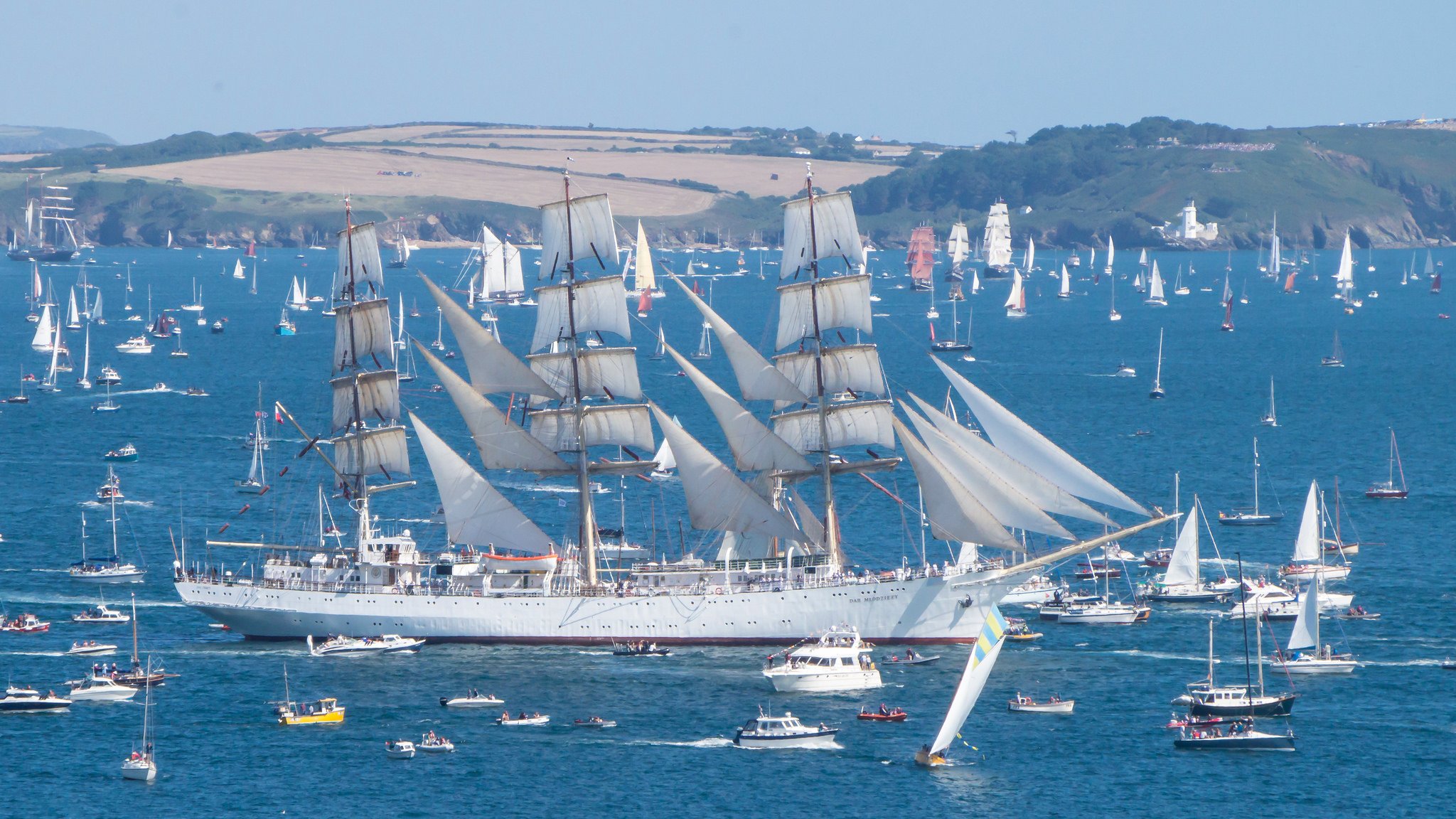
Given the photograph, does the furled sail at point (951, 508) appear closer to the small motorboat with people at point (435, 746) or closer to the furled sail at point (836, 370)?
the furled sail at point (836, 370)

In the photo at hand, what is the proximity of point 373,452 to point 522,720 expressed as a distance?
21.1 meters

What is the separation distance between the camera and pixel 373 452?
89250 millimetres

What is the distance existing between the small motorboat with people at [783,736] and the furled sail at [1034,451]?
18.8 meters

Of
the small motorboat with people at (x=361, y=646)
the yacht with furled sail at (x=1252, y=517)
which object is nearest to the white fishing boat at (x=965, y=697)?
the small motorboat with people at (x=361, y=646)

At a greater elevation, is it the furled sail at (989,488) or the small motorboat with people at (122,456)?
the furled sail at (989,488)

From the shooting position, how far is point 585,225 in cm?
8950

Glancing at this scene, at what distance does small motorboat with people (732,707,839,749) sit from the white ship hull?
14349 mm

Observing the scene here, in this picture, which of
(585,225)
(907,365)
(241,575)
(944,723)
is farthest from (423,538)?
(907,365)

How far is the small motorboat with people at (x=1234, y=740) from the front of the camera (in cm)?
6925

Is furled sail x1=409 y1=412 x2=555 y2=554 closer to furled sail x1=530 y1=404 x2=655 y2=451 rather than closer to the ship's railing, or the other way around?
the ship's railing

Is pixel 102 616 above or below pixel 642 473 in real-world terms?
below

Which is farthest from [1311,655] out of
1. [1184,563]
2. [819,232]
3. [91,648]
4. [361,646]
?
[91,648]

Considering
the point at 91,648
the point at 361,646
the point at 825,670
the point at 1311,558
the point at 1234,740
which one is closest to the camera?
the point at 1234,740

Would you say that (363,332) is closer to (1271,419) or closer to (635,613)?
(635,613)
